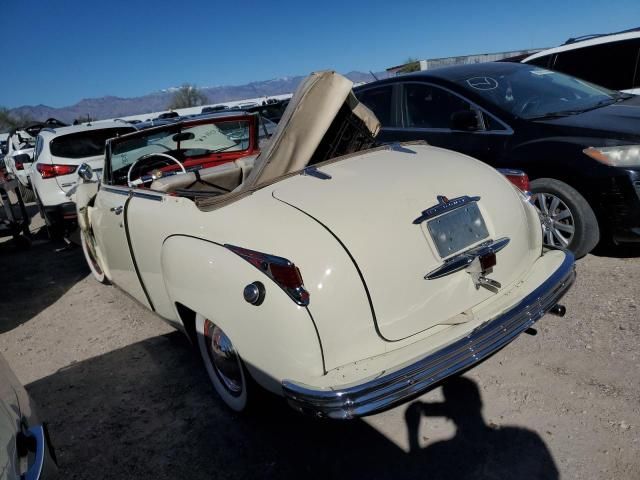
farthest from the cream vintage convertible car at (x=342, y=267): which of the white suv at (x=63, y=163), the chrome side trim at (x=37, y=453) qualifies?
the white suv at (x=63, y=163)

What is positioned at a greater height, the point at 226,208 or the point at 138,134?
the point at 138,134

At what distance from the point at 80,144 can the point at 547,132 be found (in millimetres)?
6186

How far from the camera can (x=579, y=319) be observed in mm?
3193

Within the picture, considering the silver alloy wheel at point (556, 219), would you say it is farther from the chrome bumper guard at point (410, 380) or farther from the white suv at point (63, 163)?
the white suv at point (63, 163)

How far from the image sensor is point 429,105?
194 inches

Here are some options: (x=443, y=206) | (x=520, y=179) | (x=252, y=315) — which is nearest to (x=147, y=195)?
(x=252, y=315)

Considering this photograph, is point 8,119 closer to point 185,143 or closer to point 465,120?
point 185,143

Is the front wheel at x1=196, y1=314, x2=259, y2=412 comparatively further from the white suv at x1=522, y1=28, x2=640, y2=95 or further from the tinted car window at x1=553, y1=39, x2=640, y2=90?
the tinted car window at x1=553, y1=39, x2=640, y2=90

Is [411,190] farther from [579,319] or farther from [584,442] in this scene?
[579,319]

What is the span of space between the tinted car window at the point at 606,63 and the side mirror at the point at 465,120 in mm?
3142

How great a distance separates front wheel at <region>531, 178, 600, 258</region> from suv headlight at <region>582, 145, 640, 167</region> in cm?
31

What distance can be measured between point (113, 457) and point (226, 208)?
1.48m

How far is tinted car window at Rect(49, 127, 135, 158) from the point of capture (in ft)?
22.1

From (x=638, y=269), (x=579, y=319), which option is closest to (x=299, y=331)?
(x=579, y=319)
